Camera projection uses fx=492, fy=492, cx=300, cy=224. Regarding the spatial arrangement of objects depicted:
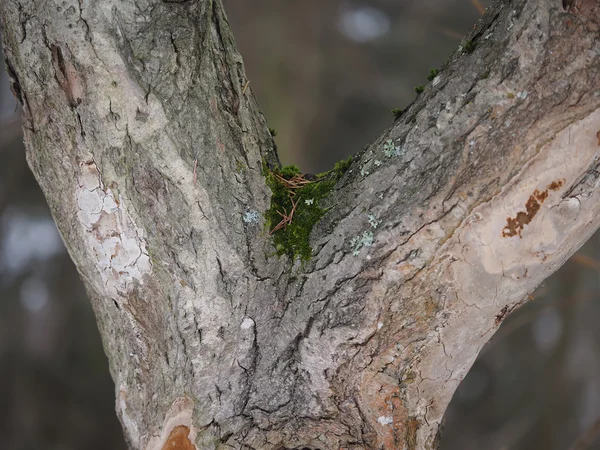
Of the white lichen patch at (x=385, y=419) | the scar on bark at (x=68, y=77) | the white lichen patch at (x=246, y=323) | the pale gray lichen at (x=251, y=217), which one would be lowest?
the white lichen patch at (x=385, y=419)

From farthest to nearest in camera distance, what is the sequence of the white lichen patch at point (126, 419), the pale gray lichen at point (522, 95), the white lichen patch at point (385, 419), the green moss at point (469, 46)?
the white lichen patch at point (126, 419)
the white lichen patch at point (385, 419)
the green moss at point (469, 46)
the pale gray lichen at point (522, 95)

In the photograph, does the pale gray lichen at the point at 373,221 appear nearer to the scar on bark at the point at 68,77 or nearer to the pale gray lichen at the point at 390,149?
the pale gray lichen at the point at 390,149

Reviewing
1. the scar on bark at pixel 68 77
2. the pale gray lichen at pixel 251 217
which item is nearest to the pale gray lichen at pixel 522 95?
the pale gray lichen at pixel 251 217

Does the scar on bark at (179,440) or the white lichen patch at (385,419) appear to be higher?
the white lichen patch at (385,419)

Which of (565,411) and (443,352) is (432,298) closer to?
(443,352)

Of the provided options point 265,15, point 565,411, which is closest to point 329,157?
point 265,15

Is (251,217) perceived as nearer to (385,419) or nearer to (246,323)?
(246,323)

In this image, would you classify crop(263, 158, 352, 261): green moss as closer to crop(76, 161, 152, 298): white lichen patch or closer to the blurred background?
crop(76, 161, 152, 298): white lichen patch

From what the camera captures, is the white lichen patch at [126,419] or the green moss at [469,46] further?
the white lichen patch at [126,419]

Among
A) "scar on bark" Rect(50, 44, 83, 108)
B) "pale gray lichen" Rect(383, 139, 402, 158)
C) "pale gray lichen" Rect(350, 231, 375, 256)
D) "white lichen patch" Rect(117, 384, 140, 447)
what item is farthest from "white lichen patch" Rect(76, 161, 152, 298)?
"pale gray lichen" Rect(383, 139, 402, 158)
